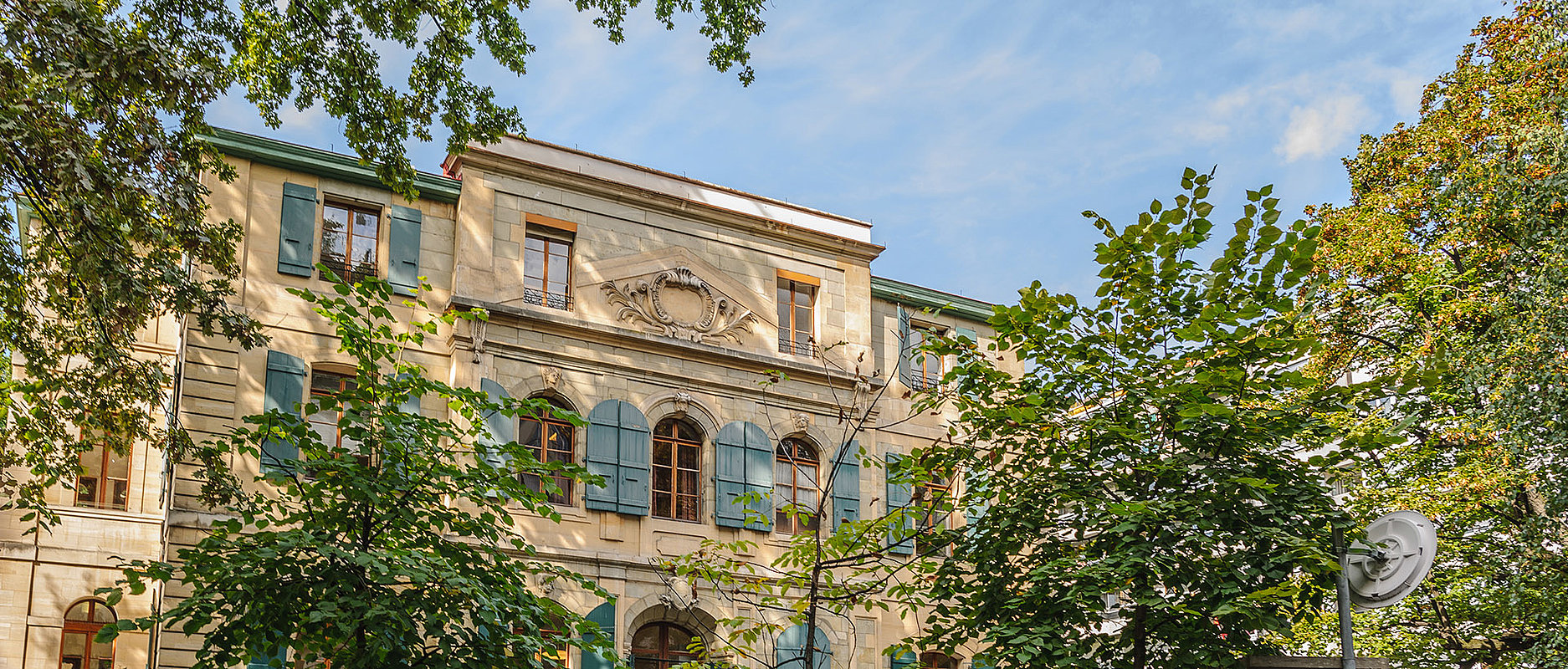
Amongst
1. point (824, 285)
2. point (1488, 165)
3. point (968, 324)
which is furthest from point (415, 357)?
point (1488, 165)

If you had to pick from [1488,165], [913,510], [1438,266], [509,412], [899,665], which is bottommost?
[899,665]

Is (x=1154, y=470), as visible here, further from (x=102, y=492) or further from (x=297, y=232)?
(x=102, y=492)

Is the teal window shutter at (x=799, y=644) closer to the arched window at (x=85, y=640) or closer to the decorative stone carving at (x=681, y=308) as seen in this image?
the decorative stone carving at (x=681, y=308)

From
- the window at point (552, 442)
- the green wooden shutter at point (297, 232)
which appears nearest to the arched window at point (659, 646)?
the window at point (552, 442)

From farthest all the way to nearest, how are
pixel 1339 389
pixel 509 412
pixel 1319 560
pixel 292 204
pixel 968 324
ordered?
pixel 968 324 < pixel 292 204 < pixel 509 412 < pixel 1339 389 < pixel 1319 560

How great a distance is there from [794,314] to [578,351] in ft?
14.2

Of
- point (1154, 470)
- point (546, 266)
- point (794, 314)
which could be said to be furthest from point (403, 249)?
point (1154, 470)

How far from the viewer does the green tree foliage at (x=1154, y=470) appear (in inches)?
403

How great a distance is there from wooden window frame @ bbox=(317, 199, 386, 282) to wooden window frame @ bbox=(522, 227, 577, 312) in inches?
86.7

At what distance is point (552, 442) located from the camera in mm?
21453

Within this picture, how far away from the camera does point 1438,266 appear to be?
1925 cm

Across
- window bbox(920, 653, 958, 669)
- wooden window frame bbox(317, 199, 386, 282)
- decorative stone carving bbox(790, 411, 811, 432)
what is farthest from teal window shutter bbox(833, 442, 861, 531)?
wooden window frame bbox(317, 199, 386, 282)

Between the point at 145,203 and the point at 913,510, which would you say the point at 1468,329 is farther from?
the point at 145,203

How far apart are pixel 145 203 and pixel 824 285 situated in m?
14.3
